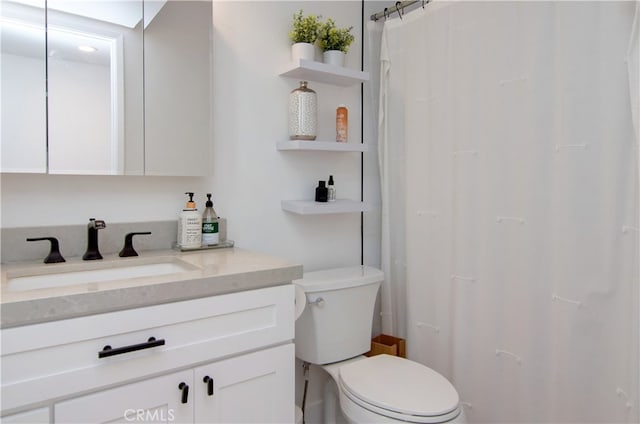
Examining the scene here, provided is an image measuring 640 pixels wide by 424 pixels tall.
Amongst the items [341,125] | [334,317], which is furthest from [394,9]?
[334,317]

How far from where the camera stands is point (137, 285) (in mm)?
1013

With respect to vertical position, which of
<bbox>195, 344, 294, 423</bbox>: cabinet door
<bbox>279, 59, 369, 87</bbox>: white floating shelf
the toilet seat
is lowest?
the toilet seat

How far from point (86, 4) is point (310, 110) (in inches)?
33.5

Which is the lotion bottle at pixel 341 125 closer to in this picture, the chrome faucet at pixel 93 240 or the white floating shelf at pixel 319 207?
the white floating shelf at pixel 319 207

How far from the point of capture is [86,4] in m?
1.35

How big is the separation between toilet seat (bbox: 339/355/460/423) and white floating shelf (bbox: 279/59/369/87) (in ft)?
3.84

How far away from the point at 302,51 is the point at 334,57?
153 mm

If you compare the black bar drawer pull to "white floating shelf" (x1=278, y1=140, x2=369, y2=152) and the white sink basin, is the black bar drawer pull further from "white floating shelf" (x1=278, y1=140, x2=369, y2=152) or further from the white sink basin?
"white floating shelf" (x1=278, y1=140, x2=369, y2=152)

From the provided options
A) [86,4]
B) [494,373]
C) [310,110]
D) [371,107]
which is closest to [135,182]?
[86,4]

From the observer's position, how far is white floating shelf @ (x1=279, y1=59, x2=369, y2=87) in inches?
68.4

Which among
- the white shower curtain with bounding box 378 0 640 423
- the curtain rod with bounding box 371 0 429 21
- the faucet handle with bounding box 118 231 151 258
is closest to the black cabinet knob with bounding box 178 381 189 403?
the faucet handle with bounding box 118 231 151 258

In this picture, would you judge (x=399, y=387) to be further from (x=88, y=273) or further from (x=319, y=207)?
(x=88, y=273)

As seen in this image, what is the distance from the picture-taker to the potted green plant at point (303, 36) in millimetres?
1787

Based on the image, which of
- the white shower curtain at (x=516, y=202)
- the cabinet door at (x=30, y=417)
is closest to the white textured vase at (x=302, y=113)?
the white shower curtain at (x=516, y=202)
